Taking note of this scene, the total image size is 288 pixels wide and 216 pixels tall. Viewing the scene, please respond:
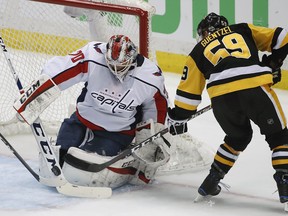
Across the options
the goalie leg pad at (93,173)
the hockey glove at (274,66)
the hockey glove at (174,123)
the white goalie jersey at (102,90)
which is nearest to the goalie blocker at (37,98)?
the white goalie jersey at (102,90)

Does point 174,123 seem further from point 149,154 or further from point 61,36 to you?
point 61,36

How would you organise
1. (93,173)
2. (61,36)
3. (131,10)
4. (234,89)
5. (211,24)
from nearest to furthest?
(234,89) < (211,24) < (93,173) < (131,10) < (61,36)

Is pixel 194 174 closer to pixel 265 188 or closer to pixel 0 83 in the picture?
pixel 265 188

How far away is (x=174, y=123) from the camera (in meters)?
3.79

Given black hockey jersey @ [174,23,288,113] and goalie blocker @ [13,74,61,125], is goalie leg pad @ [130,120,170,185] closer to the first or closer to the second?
black hockey jersey @ [174,23,288,113]

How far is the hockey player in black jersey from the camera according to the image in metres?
3.58

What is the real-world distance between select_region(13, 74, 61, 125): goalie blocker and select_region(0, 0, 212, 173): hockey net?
0.50m

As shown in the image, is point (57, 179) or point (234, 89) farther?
point (57, 179)

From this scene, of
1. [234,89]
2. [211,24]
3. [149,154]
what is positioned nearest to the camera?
[234,89]

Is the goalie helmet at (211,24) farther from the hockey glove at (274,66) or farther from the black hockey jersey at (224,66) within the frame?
the hockey glove at (274,66)

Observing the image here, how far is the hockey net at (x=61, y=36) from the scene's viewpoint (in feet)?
13.9

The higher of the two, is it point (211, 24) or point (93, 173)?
point (211, 24)

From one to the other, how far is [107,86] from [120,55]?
18 cm

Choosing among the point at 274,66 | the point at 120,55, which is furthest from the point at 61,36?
the point at 274,66
